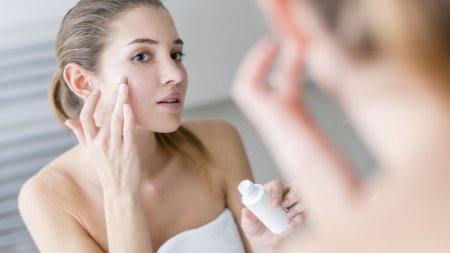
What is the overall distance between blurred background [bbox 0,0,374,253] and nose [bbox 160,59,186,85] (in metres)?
0.50

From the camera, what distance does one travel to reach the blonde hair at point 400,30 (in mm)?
295

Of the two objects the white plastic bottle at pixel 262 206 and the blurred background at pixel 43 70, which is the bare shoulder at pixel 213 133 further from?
the white plastic bottle at pixel 262 206

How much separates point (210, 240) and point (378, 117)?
892mm

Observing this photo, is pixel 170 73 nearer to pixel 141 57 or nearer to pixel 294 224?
pixel 141 57

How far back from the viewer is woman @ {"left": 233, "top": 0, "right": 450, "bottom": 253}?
0.30 meters

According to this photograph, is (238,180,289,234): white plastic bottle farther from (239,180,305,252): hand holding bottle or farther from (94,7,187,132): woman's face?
(94,7,187,132): woman's face


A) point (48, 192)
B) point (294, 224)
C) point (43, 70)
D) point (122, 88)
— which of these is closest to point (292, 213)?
point (294, 224)

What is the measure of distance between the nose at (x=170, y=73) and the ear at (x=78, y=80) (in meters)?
0.16

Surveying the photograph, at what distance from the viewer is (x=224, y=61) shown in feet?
5.87

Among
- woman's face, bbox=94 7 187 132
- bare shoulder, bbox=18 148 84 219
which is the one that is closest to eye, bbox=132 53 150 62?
woman's face, bbox=94 7 187 132

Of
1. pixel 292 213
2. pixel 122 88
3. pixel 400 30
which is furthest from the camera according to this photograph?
pixel 122 88

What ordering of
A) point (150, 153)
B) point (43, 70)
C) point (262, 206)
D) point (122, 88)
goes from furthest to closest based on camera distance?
point (43, 70) → point (150, 153) → point (122, 88) → point (262, 206)

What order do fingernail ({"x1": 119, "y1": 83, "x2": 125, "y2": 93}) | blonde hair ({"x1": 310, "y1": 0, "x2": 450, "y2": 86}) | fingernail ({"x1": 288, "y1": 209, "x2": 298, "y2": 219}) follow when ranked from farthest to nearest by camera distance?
1. fingernail ({"x1": 119, "y1": 83, "x2": 125, "y2": 93})
2. fingernail ({"x1": 288, "y1": 209, "x2": 298, "y2": 219})
3. blonde hair ({"x1": 310, "y1": 0, "x2": 450, "y2": 86})

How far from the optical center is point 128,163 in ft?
3.45
